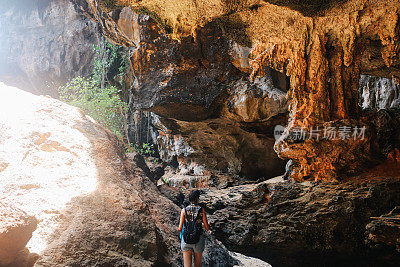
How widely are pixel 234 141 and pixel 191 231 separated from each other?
258 inches

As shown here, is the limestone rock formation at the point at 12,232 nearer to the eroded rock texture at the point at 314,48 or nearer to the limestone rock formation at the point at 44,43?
the eroded rock texture at the point at 314,48

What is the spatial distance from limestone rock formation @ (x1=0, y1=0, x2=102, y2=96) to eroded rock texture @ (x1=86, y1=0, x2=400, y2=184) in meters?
11.1

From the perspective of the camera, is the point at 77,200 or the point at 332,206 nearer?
the point at 77,200

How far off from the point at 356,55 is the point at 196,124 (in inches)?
213

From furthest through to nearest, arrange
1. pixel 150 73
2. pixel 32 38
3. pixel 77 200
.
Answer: pixel 32 38 → pixel 150 73 → pixel 77 200

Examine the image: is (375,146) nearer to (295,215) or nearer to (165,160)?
(295,215)

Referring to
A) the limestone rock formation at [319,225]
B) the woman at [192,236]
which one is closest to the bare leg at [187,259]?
the woman at [192,236]

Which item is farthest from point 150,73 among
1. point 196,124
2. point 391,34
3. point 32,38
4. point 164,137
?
point 32,38

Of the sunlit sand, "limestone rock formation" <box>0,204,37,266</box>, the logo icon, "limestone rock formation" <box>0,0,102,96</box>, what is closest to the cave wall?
the logo icon

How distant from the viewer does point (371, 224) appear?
4.46 m

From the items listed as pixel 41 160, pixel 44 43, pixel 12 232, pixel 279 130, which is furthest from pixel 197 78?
Answer: pixel 44 43

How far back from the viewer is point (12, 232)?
6.23 feet

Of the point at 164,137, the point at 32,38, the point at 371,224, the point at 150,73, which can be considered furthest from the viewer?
the point at 32,38

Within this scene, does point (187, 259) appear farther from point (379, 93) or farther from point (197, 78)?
point (379, 93)
